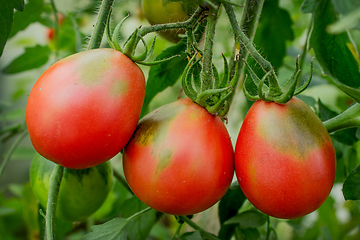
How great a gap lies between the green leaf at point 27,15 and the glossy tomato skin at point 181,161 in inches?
22.4

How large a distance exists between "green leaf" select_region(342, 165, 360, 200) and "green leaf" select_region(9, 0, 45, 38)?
817 millimetres

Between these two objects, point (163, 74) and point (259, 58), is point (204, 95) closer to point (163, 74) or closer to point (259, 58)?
point (259, 58)

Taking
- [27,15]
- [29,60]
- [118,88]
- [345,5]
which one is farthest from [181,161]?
[29,60]

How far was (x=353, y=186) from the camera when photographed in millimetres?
516

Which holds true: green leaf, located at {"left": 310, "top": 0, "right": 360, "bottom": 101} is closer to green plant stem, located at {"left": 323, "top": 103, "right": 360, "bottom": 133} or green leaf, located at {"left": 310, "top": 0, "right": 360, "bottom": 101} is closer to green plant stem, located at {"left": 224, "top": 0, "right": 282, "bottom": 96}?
green plant stem, located at {"left": 323, "top": 103, "right": 360, "bottom": 133}

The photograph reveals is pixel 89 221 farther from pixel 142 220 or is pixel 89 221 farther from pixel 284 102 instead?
pixel 284 102

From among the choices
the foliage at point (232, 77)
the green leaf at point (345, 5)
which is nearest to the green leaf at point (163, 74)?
the foliage at point (232, 77)

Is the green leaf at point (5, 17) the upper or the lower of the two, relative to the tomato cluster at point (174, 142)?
upper

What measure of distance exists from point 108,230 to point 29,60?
67 cm

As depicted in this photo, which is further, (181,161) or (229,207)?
(229,207)

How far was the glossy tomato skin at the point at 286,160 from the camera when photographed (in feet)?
1.41

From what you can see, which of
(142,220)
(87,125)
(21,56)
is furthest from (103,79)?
(21,56)

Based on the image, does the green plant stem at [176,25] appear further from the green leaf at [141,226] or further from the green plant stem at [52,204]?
the green leaf at [141,226]

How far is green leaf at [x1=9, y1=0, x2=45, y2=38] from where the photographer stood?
2.76 ft
